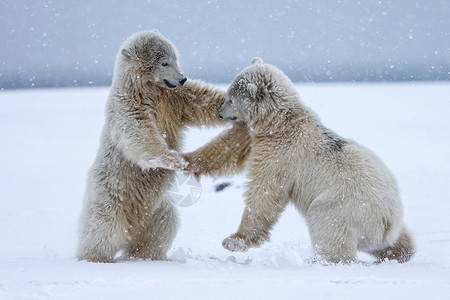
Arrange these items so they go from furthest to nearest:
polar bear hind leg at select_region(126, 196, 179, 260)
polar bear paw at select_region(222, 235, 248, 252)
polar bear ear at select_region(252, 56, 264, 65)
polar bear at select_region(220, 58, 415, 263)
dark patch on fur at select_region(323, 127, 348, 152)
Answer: polar bear ear at select_region(252, 56, 264, 65) < polar bear hind leg at select_region(126, 196, 179, 260) < dark patch on fur at select_region(323, 127, 348, 152) < polar bear paw at select_region(222, 235, 248, 252) < polar bear at select_region(220, 58, 415, 263)

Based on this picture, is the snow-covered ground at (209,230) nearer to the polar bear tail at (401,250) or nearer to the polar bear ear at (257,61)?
the polar bear tail at (401,250)

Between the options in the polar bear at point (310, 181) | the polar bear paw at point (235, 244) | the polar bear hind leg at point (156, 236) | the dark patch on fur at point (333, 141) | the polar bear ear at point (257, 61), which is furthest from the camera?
the polar bear ear at point (257, 61)

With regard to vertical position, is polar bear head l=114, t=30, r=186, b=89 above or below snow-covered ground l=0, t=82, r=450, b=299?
above

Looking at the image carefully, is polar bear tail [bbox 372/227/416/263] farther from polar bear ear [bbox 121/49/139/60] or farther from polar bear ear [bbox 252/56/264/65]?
polar bear ear [bbox 121/49/139/60]

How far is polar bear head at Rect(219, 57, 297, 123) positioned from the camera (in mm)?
5223

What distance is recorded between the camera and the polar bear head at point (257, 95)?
522 centimetres

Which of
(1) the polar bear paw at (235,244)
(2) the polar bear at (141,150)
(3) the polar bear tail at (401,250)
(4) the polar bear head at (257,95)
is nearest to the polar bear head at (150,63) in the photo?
(2) the polar bear at (141,150)

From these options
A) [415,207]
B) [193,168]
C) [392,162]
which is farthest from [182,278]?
[392,162]

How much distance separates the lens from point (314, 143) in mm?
5012

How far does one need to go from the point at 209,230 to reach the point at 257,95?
3065 mm

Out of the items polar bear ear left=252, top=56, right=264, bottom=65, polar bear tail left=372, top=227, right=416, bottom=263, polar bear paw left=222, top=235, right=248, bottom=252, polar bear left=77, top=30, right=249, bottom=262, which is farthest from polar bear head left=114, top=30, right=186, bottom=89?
polar bear tail left=372, top=227, right=416, bottom=263

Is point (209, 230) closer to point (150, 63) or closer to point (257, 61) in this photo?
point (257, 61)

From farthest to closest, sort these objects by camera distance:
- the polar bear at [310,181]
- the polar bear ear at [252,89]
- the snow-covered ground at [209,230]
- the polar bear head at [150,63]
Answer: the polar bear head at [150,63]
the polar bear ear at [252,89]
the polar bear at [310,181]
the snow-covered ground at [209,230]

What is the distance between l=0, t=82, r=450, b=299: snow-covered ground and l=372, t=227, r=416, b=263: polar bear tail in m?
0.09
